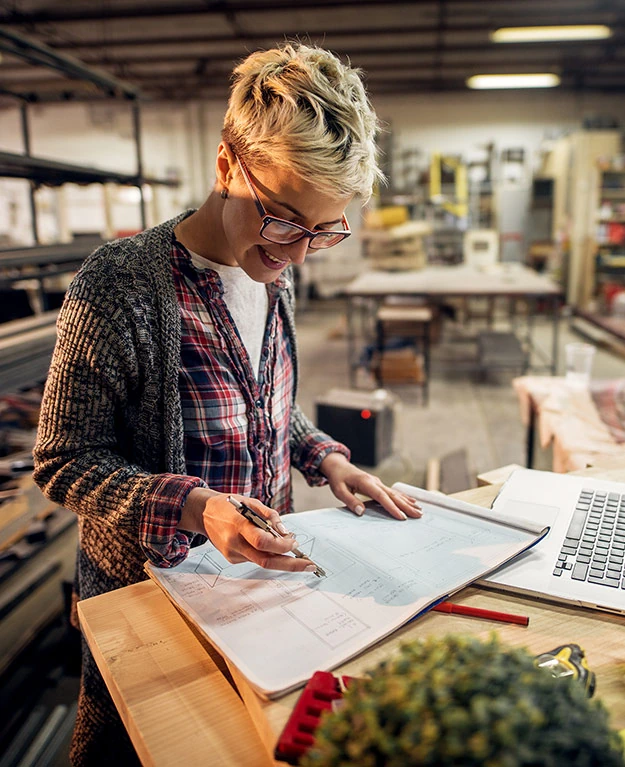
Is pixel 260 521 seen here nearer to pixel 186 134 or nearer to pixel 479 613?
pixel 479 613

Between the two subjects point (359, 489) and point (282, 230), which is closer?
point (282, 230)

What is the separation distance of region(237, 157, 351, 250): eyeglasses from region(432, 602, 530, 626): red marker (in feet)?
1.83

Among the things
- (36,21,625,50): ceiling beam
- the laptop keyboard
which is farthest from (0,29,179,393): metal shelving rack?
(36,21,625,50): ceiling beam

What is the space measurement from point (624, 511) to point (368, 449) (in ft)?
8.41

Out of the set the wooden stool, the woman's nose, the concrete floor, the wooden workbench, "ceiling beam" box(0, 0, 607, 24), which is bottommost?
the concrete floor

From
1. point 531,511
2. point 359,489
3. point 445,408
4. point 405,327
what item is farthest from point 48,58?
point 405,327

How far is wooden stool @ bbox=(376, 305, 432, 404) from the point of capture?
5.10m

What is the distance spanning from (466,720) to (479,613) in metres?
0.41

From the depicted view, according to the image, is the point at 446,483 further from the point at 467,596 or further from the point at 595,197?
the point at 595,197

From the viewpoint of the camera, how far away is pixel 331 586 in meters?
0.80

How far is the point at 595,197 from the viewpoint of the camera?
8969 mm

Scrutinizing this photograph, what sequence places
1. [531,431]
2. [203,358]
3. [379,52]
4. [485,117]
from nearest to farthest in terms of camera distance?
1. [203,358]
2. [531,431]
3. [379,52]
4. [485,117]

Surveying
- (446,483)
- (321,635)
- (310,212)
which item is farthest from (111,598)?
(446,483)

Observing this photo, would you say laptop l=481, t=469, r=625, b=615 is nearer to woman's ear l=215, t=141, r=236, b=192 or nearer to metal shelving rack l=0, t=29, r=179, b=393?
woman's ear l=215, t=141, r=236, b=192
